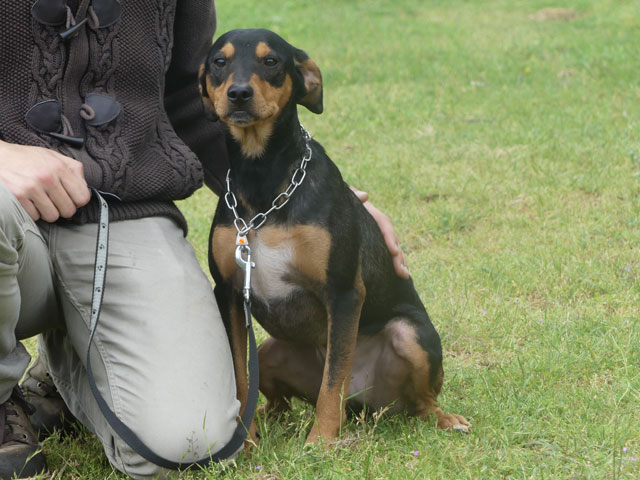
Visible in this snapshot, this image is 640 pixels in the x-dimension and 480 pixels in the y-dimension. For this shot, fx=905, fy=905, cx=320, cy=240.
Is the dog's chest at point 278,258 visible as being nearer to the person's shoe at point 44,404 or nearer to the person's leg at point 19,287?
the person's leg at point 19,287

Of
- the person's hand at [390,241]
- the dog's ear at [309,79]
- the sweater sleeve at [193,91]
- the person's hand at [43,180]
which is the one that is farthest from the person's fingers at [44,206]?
the person's hand at [390,241]

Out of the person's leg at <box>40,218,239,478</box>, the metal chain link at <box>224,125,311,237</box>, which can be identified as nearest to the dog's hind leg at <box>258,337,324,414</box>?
the person's leg at <box>40,218,239,478</box>

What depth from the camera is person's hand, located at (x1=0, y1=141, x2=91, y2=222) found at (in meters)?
2.72

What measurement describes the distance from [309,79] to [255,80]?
0.28 m

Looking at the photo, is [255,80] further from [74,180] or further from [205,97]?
[74,180]

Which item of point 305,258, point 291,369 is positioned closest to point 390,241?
point 305,258

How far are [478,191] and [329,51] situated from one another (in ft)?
16.1

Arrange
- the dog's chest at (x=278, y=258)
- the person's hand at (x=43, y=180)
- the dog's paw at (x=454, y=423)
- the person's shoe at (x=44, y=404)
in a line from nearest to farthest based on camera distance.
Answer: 1. the person's hand at (x=43, y=180)
2. the dog's chest at (x=278, y=258)
3. the dog's paw at (x=454, y=423)
4. the person's shoe at (x=44, y=404)

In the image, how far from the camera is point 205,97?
321 cm

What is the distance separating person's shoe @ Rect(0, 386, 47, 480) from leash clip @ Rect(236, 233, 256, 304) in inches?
32.5

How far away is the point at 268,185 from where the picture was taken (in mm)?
3021

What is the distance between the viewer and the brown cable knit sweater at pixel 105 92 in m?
2.89

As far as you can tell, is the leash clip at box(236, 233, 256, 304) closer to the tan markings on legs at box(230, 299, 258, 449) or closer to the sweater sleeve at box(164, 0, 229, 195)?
the tan markings on legs at box(230, 299, 258, 449)

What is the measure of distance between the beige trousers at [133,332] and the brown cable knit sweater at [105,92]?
5.7 inches
